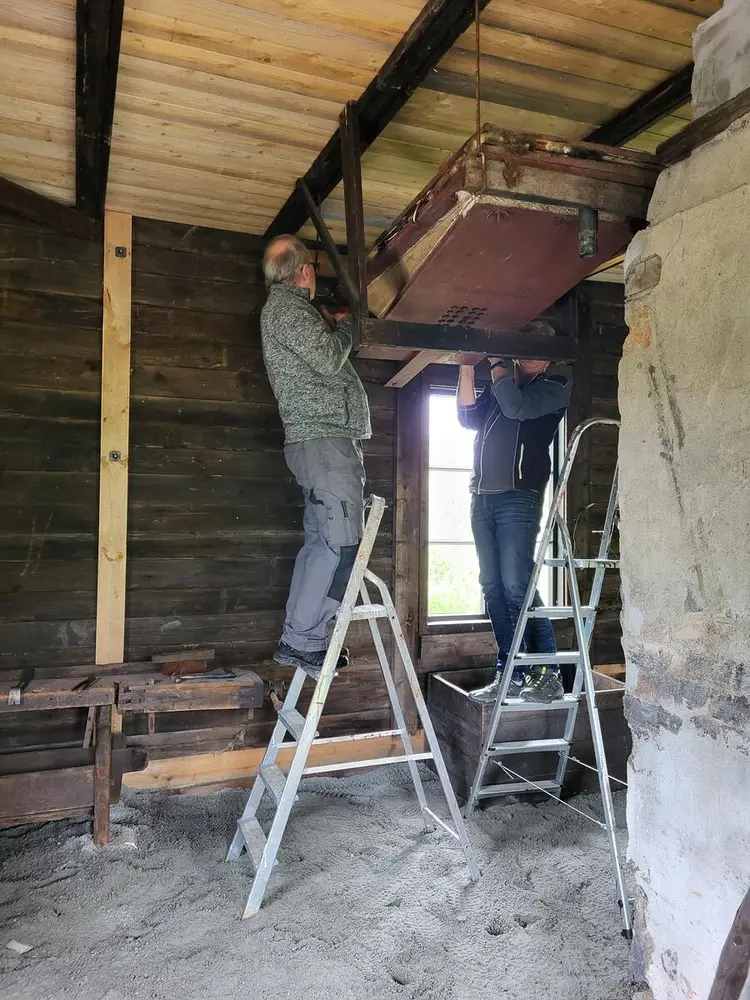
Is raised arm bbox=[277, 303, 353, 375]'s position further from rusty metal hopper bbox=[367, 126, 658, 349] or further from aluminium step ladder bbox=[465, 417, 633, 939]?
aluminium step ladder bbox=[465, 417, 633, 939]

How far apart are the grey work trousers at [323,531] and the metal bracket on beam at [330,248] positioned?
1.73ft

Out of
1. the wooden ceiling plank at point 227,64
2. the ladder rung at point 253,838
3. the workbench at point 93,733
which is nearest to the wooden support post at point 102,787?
the workbench at point 93,733

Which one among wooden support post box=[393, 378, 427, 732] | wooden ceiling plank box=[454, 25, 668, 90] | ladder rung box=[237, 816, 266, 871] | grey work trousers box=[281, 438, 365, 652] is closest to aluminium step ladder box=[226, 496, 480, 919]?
ladder rung box=[237, 816, 266, 871]

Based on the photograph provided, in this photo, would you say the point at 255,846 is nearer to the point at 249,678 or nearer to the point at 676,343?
the point at 249,678

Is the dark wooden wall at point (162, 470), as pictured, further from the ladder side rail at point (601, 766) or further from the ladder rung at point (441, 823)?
the ladder side rail at point (601, 766)

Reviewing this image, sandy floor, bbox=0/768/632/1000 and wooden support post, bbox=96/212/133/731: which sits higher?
wooden support post, bbox=96/212/133/731

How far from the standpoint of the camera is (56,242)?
2910 mm

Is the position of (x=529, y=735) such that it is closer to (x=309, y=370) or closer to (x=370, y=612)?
(x=370, y=612)

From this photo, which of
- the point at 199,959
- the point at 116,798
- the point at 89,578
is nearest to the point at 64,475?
the point at 89,578

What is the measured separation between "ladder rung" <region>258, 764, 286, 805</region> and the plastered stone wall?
3.71ft

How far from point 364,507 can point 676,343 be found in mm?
1327

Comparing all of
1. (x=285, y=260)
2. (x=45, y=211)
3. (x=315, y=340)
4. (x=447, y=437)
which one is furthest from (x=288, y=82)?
(x=447, y=437)

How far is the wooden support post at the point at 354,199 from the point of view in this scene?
215cm

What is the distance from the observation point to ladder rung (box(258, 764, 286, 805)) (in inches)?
90.3
